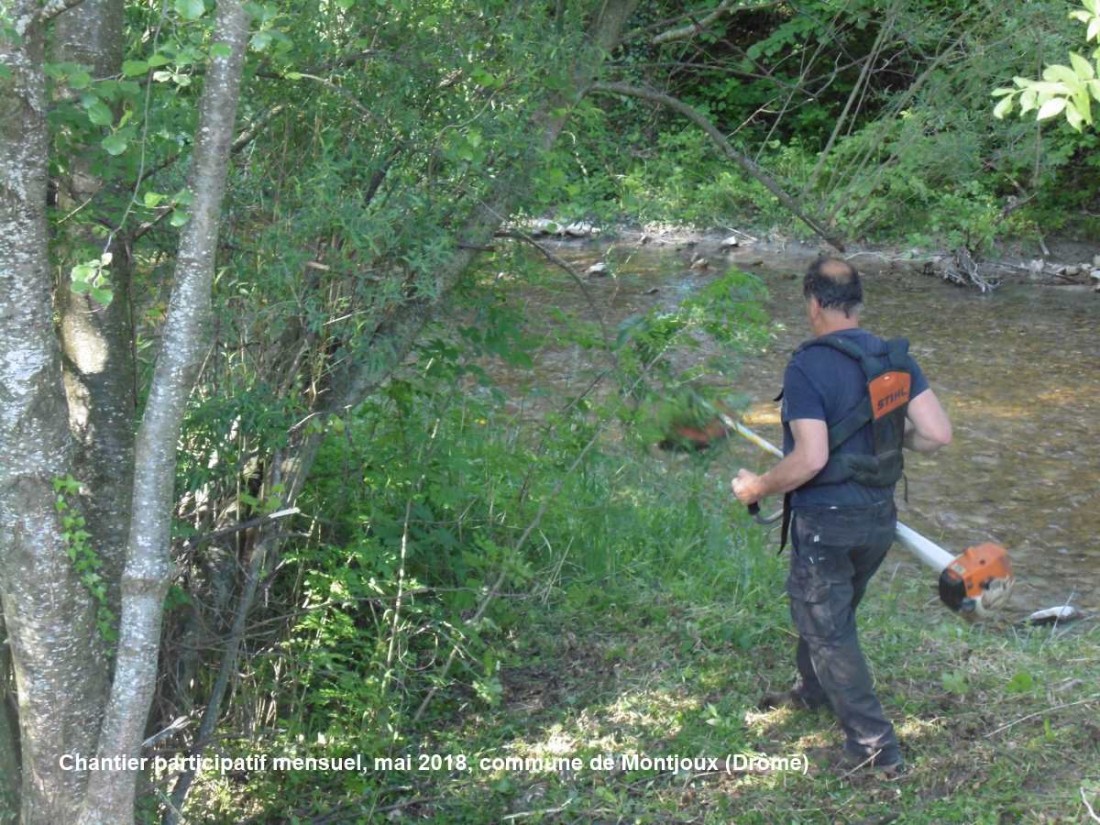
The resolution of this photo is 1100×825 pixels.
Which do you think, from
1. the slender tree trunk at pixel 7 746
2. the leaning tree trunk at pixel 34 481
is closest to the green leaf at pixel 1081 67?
the leaning tree trunk at pixel 34 481

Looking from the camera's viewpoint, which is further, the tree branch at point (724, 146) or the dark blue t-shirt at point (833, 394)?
the tree branch at point (724, 146)

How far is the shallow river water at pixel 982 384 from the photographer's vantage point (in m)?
8.34

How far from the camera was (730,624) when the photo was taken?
19.1 ft

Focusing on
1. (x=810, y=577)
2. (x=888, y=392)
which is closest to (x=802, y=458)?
(x=888, y=392)

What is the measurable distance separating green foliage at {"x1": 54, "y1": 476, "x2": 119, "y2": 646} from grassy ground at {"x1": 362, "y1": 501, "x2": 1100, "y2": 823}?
1.74 metres

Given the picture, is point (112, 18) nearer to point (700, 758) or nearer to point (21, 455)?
point (21, 455)

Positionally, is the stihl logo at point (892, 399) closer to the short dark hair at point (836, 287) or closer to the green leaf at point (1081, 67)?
the short dark hair at point (836, 287)

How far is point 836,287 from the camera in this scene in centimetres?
435

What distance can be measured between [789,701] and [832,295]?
1717 mm

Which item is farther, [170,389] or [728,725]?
[728,725]

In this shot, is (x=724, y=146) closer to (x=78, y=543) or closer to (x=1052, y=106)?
(x=1052, y=106)

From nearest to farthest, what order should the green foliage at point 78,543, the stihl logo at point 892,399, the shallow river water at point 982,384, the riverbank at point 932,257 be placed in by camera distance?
the green foliage at point 78,543
the stihl logo at point 892,399
the shallow river water at point 982,384
the riverbank at point 932,257

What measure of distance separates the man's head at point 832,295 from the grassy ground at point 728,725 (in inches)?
64.0

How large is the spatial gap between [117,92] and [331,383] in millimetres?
1642
